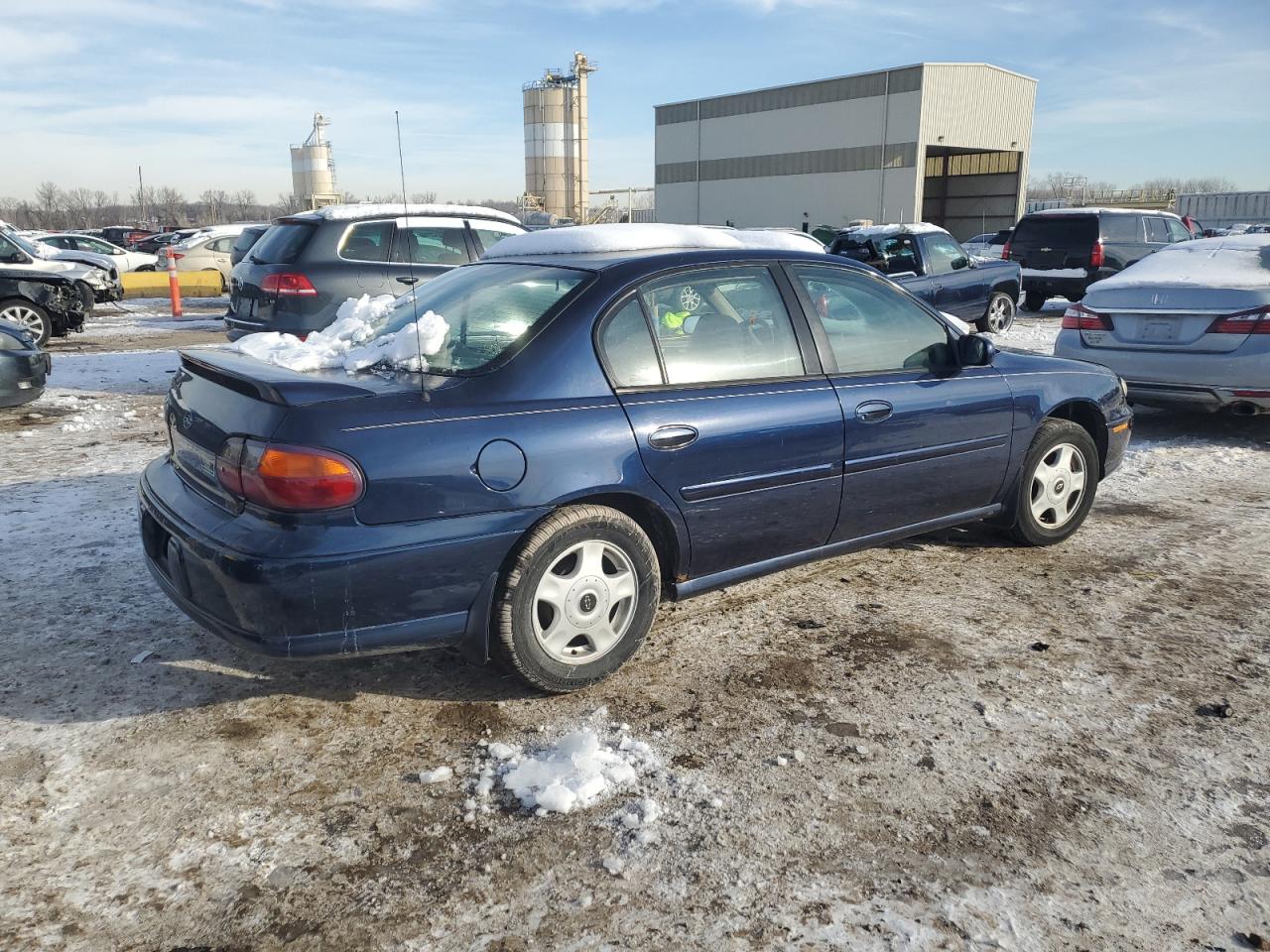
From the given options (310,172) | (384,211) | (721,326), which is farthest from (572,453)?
(310,172)

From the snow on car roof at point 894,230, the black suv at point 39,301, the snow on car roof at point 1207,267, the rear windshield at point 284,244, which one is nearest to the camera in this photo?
the snow on car roof at point 1207,267

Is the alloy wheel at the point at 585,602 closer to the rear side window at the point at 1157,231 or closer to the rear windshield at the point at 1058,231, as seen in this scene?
the rear windshield at the point at 1058,231

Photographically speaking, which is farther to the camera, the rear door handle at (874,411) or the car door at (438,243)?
the car door at (438,243)

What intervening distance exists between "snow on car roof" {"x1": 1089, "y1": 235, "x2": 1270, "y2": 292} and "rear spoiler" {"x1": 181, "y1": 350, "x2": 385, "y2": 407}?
6.67 m

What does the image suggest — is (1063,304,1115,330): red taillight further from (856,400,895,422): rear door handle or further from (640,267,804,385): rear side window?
(640,267,804,385): rear side window

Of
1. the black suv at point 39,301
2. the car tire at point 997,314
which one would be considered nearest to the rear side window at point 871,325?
the car tire at point 997,314

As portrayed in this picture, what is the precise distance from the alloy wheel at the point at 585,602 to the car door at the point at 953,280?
10409mm

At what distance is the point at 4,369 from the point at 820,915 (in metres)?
8.31

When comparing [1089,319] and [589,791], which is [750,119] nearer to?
[1089,319]

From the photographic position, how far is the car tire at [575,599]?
10.5 feet

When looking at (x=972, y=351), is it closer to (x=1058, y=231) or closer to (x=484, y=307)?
(x=484, y=307)

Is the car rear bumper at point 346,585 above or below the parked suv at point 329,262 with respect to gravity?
below

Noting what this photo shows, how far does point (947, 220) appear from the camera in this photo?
5209 centimetres

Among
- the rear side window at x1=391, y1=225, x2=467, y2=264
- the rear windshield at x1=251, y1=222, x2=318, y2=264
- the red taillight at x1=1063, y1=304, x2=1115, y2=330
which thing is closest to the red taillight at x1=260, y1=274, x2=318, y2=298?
the rear windshield at x1=251, y1=222, x2=318, y2=264
